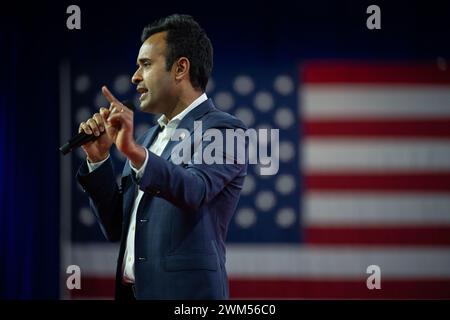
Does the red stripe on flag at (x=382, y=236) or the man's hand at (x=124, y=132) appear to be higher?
the man's hand at (x=124, y=132)

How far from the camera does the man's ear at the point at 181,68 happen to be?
1.71 metres

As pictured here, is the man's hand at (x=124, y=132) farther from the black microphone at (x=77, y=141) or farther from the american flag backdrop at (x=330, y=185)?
the american flag backdrop at (x=330, y=185)

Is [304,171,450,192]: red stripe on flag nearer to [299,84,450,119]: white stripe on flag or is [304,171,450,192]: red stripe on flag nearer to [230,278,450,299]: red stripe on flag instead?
[299,84,450,119]: white stripe on flag

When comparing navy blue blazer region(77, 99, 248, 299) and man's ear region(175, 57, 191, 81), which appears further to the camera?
man's ear region(175, 57, 191, 81)

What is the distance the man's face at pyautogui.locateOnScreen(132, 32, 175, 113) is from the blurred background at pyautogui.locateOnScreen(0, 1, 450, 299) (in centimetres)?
141

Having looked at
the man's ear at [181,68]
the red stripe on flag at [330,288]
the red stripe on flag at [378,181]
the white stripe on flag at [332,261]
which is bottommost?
the red stripe on flag at [330,288]

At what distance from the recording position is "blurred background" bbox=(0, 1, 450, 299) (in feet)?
10.1

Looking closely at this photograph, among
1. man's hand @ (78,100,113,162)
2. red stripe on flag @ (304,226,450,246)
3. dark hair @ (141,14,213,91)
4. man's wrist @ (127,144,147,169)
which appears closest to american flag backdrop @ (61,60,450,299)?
red stripe on flag @ (304,226,450,246)

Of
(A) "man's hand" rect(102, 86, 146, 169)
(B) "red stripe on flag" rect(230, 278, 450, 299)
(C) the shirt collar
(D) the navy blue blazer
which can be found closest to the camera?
(A) "man's hand" rect(102, 86, 146, 169)

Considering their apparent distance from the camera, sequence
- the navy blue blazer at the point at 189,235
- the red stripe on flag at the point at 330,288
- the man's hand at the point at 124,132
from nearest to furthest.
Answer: the man's hand at the point at 124,132
the navy blue blazer at the point at 189,235
the red stripe on flag at the point at 330,288

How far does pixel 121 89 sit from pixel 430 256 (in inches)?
65.1

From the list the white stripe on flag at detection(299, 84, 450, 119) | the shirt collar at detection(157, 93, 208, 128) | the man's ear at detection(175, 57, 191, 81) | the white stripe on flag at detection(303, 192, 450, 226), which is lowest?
the white stripe on flag at detection(303, 192, 450, 226)

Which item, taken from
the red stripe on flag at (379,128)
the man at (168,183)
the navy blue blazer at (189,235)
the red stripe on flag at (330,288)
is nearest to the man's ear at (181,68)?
the man at (168,183)

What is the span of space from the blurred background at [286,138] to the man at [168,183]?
55.2 inches
